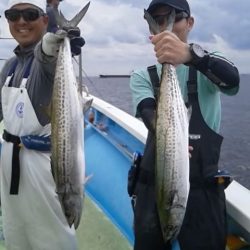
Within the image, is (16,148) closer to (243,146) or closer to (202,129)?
(202,129)

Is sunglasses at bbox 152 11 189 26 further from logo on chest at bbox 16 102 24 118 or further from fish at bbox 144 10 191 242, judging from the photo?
logo on chest at bbox 16 102 24 118

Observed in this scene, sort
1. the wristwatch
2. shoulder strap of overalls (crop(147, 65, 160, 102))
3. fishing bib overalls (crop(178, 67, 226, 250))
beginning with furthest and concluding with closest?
shoulder strap of overalls (crop(147, 65, 160, 102)), fishing bib overalls (crop(178, 67, 226, 250)), the wristwatch

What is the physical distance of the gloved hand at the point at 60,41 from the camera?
2125 millimetres

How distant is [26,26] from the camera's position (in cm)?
282

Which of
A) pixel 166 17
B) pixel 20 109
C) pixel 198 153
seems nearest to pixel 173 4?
pixel 166 17

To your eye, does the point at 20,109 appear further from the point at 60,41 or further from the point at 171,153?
the point at 171,153

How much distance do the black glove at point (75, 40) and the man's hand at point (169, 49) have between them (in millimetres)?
381

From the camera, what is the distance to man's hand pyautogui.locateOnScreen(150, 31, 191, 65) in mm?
2006

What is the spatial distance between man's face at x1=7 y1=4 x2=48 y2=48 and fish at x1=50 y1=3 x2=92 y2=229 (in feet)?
2.30

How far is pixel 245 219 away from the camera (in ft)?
8.41

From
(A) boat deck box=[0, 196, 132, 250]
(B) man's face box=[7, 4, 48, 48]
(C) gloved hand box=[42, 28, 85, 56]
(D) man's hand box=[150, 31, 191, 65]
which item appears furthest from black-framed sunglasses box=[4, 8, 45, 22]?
(A) boat deck box=[0, 196, 132, 250]

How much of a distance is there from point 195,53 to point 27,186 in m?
1.50

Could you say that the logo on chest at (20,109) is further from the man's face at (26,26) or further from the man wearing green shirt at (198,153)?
the man wearing green shirt at (198,153)

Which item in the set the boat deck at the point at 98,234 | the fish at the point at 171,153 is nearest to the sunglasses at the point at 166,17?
the fish at the point at 171,153
